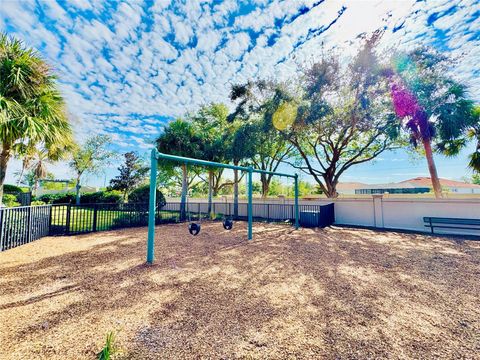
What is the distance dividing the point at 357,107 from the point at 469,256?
934 centimetres

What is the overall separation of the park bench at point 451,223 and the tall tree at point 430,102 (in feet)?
8.18

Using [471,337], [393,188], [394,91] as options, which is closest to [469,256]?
[471,337]

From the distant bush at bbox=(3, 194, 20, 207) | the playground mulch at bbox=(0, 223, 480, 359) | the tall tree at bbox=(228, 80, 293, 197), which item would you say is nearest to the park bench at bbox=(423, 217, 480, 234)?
the playground mulch at bbox=(0, 223, 480, 359)

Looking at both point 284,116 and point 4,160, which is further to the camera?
point 284,116

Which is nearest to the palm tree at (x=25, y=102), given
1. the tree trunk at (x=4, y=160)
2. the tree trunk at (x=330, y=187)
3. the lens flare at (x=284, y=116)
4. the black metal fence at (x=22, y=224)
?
the tree trunk at (x=4, y=160)

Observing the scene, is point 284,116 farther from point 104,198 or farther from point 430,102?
point 104,198

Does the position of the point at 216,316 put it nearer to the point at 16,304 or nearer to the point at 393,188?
the point at 16,304

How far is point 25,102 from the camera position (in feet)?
18.4

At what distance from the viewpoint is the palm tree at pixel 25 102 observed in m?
5.19

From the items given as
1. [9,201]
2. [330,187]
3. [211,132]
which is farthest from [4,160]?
[330,187]

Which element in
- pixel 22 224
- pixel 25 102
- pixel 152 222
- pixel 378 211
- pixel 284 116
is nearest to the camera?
pixel 152 222

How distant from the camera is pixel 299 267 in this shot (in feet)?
15.5

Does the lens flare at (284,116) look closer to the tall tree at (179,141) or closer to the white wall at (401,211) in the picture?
the tall tree at (179,141)

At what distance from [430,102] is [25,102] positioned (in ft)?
52.3
